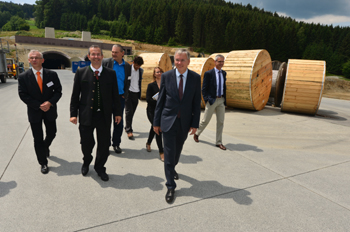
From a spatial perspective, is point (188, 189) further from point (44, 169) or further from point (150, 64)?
point (150, 64)

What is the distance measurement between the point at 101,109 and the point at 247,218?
2.51 metres

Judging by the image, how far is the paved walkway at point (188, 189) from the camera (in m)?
2.64

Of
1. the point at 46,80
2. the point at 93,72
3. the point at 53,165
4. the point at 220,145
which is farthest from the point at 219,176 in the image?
the point at 46,80

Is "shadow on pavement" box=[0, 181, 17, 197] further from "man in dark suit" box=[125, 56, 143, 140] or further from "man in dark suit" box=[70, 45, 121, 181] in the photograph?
"man in dark suit" box=[125, 56, 143, 140]

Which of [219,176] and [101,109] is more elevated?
[101,109]

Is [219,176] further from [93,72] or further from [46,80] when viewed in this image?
[46,80]

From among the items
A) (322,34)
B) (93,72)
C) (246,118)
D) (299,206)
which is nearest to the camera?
(299,206)

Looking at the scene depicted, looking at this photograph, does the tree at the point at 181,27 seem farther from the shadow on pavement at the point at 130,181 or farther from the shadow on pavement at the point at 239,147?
the shadow on pavement at the point at 130,181

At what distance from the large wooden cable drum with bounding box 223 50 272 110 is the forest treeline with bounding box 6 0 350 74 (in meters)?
68.9

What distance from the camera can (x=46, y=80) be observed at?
12.3ft

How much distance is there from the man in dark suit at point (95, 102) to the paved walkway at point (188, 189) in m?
0.56

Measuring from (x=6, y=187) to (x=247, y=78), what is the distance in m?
7.93

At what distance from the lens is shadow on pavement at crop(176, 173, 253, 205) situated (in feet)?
10.5

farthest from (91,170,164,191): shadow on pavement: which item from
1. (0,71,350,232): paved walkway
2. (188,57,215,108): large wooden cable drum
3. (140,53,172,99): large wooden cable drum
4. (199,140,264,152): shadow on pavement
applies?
(140,53,172,99): large wooden cable drum
